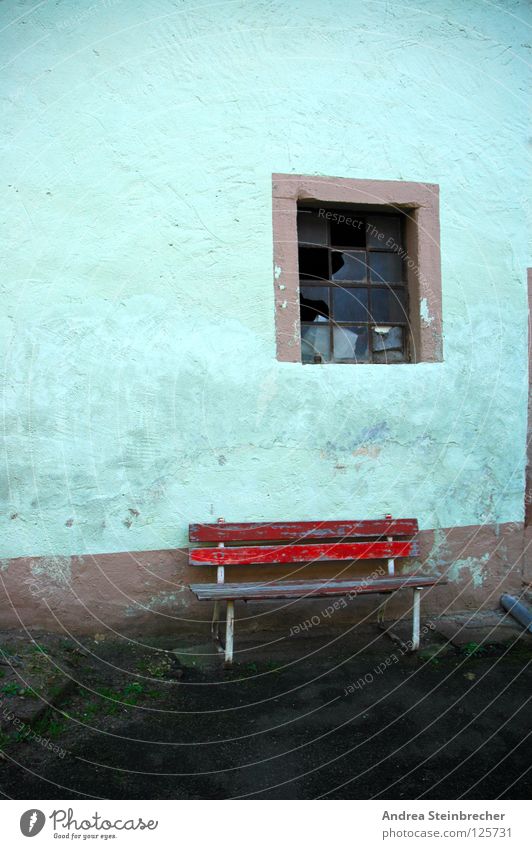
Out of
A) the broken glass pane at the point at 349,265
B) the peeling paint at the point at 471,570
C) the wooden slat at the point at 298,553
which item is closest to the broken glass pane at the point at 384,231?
the broken glass pane at the point at 349,265

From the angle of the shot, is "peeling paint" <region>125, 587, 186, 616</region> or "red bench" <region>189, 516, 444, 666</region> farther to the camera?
"peeling paint" <region>125, 587, 186, 616</region>

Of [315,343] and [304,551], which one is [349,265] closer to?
[315,343]

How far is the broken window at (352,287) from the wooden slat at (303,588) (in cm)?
152

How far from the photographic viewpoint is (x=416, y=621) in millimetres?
4500

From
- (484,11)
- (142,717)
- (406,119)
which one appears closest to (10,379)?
(142,717)

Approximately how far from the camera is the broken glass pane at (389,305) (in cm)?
512

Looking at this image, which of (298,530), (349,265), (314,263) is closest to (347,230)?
(349,265)

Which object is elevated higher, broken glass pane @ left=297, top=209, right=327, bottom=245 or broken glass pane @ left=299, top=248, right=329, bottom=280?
broken glass pane @ left=297, top=209, right=327, bottom=245

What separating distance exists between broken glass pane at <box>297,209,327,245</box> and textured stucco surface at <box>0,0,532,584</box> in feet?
1.12

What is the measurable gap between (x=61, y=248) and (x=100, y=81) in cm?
106

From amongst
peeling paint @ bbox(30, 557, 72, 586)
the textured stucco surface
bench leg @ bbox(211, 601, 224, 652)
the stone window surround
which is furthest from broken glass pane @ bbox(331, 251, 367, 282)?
peeling paint @ bbox(30, 557, 72, 586)

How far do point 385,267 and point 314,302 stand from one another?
1.99 feet

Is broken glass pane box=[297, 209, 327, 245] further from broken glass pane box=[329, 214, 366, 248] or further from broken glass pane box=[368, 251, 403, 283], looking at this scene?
broken glass pane box=[368, 251, 403, 283]

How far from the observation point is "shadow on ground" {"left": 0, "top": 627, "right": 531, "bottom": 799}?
2.90m
